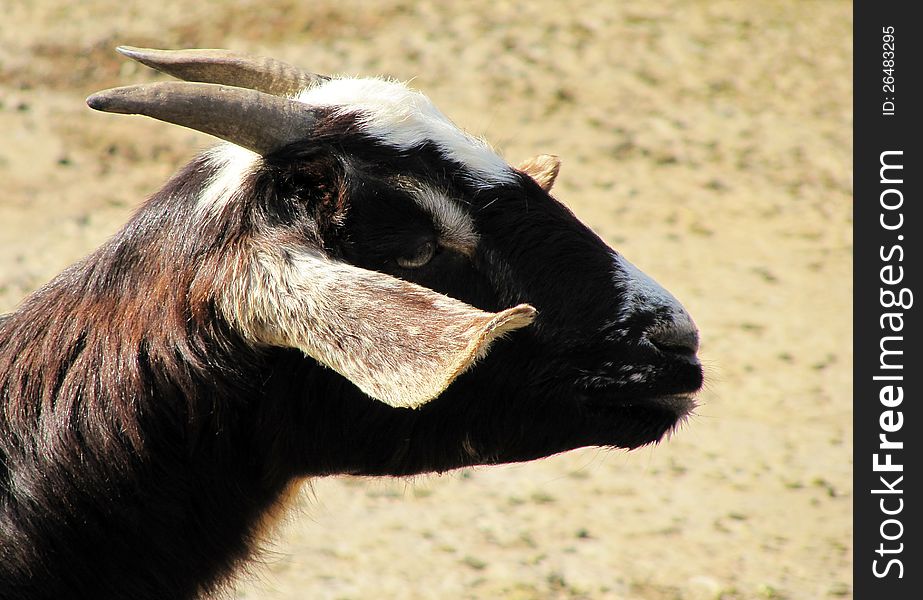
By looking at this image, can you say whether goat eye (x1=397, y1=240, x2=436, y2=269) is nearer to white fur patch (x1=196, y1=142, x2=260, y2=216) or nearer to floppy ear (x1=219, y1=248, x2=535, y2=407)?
→ floppy ear (x1=219, y1=248, x2=535, y2=407)

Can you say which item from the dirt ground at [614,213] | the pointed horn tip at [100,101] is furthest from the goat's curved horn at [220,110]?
the dirt ground at [614,213]

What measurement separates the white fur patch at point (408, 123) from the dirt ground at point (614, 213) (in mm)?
1311

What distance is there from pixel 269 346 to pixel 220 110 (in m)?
0.61

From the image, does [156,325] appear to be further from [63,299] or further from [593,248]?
[593,248]

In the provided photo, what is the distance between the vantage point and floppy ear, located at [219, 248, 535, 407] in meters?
2.47

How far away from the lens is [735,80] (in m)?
10.9

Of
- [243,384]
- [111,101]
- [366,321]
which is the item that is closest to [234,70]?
[111,101]

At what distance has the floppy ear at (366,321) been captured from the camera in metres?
2.47

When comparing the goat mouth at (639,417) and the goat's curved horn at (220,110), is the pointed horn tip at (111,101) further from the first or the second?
the goat mouth at (639,417)

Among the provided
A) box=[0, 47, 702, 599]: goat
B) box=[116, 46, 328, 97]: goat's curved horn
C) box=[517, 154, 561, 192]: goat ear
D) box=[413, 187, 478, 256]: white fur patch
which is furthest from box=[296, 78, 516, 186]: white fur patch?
box=[517, 154, 561, 192]: goat ear

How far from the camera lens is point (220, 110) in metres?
2.88

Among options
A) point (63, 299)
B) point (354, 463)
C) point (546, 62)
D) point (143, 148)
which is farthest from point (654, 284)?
point (546, 62)

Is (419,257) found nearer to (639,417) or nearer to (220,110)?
(220,110)

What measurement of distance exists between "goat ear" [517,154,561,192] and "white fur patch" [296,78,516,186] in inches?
16.1
